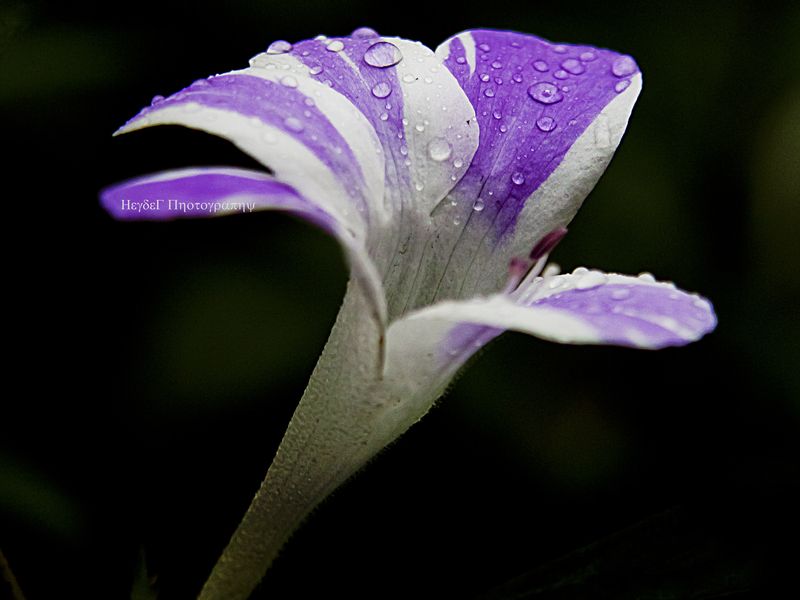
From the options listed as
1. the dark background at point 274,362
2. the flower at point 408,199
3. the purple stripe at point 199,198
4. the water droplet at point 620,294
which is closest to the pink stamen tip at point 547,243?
the flower at point 408,199

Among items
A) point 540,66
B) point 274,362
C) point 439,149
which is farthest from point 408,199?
point 274,362

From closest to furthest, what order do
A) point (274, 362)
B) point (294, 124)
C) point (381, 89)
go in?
point (294, 124), point (381, 89), point (274, 362)

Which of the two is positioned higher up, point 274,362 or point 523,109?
point 523,109

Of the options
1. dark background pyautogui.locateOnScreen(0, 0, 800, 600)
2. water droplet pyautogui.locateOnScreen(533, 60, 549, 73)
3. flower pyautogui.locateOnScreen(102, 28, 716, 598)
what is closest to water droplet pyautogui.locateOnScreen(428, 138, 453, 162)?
flower pyautogui.locateOnScreen(102, 28, 716, 598)

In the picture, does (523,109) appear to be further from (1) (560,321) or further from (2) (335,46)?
(1) (560,321)

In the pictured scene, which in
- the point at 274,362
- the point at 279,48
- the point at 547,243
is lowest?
the point at 274,362

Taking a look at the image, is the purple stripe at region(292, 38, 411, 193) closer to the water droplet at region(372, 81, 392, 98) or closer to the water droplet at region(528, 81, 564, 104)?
the water droplet at region(372, 81, 392, 98)
